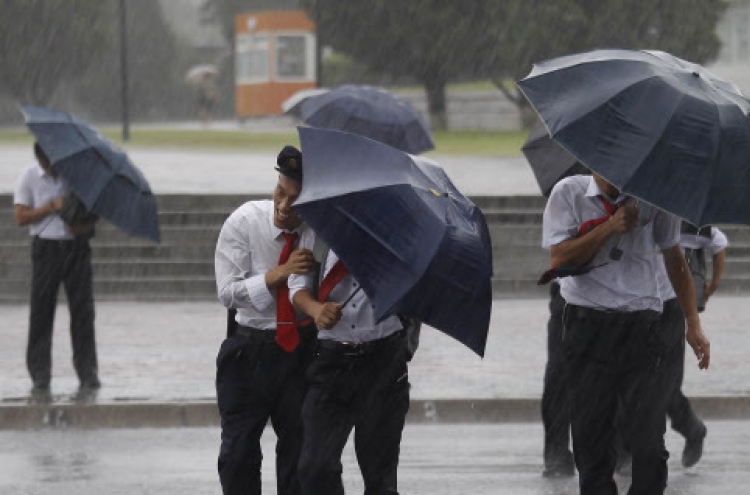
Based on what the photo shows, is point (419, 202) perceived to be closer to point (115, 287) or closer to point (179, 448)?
point (179, 448)

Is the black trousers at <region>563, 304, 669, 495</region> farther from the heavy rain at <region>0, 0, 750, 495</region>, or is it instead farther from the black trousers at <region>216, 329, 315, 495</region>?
the black trousers at <region>216, 329, 315, 495</region>

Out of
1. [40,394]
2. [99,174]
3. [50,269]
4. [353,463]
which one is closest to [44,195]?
[50,269]

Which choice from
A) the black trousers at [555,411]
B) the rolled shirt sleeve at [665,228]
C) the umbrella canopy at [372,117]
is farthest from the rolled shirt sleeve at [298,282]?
the umbrella canopy at [372,117]

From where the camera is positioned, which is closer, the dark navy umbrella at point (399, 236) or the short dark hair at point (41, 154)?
the dark navy umbrella at point (399, 236)

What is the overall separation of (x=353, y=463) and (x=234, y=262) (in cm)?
296

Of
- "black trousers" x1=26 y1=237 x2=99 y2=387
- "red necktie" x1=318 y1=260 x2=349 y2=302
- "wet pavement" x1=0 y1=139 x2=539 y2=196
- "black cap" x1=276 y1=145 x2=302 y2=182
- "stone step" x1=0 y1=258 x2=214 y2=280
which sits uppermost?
"black cap" x1=276 y1=145 x2=302 y2=182

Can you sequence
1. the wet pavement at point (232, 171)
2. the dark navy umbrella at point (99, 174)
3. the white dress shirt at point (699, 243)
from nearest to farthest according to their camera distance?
1. the white dress shirt at point (699, 243)
2. the dark navy umbrella at point (99, 174)
3. the wet pavement at point (232, 171)

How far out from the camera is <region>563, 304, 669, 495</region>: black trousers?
6.26 meters

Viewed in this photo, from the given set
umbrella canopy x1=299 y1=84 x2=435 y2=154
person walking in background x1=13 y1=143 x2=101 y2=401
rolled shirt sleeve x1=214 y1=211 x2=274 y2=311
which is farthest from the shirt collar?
umbrella canopy x1=299 y1=84 x2=435 y2=154

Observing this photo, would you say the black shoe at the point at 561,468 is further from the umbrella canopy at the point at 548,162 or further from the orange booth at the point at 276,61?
the orange booth at the point at 276,61

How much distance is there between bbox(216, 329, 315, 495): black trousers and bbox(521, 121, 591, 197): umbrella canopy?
248 centimetres

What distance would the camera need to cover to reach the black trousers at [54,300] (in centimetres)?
1068

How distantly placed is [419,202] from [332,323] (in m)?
0.62

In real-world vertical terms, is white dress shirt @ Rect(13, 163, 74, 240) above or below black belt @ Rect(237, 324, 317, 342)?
below
